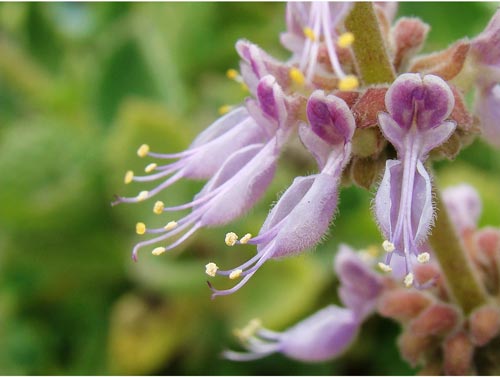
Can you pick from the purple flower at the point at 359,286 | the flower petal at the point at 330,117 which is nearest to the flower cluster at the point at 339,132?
the flower petal at the point at 330,117

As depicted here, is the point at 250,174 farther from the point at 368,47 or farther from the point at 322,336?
the point at 322,336

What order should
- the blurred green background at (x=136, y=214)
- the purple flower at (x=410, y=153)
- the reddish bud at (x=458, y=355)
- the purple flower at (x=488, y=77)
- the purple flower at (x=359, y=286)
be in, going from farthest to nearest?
the blurred green background at (x=136, y=214), the purple flower at (x=359, y=286), the reddish bud at (x=458, y=355), the purple flower at (x=488, y=77), the purple flower at (x=410, y=153)

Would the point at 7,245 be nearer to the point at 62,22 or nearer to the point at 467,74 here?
the point at 62,22

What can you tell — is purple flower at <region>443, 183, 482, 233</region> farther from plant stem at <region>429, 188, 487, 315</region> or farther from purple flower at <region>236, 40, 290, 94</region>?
purple flower at <region>236, 40, 290, 94</region>

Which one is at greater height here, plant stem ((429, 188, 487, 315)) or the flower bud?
plant stem ((429, 188, 487, 315))

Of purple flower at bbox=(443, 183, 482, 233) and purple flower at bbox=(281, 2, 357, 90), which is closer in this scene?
purple flower at bbox=(281, 2, 357, 90)

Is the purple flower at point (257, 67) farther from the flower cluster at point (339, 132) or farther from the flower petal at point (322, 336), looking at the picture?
the flower petal at point (322, 336)

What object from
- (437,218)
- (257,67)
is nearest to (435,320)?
(437,218)

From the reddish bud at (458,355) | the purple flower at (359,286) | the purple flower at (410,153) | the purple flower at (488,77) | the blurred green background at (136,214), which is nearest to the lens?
the purple flower at (410,153)

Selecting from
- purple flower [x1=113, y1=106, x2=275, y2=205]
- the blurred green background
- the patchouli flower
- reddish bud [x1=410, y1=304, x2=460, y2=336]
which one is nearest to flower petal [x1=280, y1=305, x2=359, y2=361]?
the patchouli flower
